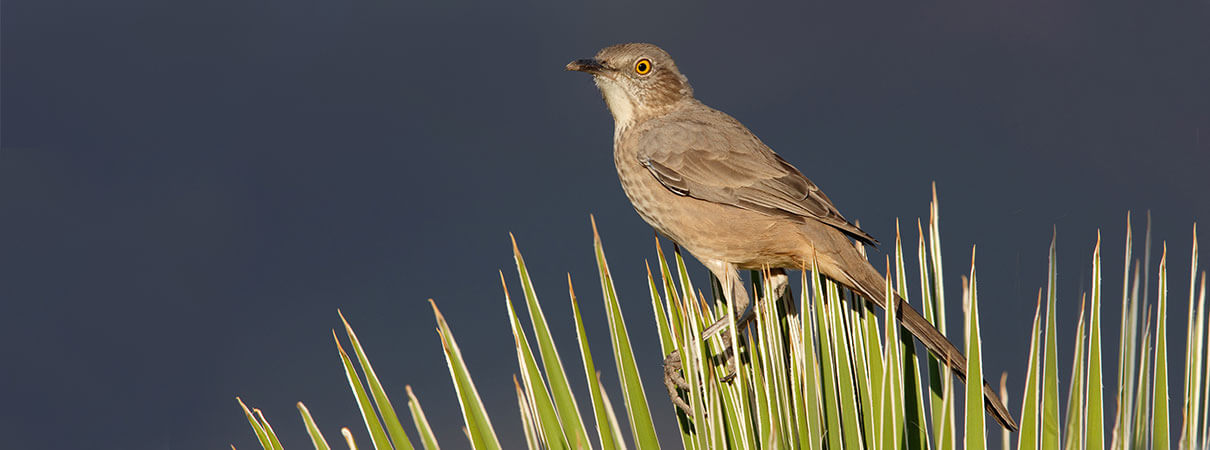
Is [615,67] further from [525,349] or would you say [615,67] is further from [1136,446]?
[1136,446]

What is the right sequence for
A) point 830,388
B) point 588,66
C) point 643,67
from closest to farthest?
point 830,388 < point 588,66 < point 643,67

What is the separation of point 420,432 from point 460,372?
0.80 ft

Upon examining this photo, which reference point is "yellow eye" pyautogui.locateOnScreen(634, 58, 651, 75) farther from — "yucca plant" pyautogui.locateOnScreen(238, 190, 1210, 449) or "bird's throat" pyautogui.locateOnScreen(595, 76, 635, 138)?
"yucca plant" pyautogui.locateOnScreen(238, 190, 1210, 449)

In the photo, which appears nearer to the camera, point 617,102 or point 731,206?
point 731,206

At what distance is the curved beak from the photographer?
4121mm

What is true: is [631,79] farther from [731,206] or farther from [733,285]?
[733,285]

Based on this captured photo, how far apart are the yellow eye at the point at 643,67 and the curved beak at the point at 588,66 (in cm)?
18

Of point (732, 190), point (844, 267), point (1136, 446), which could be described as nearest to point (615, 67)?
point (732, 190)

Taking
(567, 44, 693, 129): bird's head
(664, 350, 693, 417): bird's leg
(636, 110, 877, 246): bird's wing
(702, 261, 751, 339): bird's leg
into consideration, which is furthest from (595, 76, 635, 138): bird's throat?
(664, 350, 693, 417): bird's leg

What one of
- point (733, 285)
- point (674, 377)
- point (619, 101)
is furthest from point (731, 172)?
point (674, 377)

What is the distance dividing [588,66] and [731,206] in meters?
1.08

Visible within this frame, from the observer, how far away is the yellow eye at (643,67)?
167 inches

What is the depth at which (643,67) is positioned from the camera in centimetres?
427

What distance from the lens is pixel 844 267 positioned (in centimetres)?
341
